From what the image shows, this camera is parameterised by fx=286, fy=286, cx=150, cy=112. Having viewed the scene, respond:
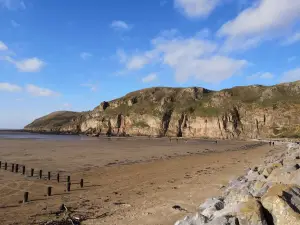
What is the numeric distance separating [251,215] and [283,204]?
0.93 meters

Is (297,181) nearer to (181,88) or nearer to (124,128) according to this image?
(124,128)

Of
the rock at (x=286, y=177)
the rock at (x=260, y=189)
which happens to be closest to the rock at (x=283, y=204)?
the rock at (x=260, y=189)

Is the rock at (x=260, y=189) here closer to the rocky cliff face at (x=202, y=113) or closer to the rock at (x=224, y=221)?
the rock at (x=224, y=221)

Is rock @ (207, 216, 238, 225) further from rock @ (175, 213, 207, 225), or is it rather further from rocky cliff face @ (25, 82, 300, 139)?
rocky cliff face @ (25, 82, 300, 139)

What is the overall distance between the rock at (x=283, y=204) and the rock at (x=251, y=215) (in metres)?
0.35

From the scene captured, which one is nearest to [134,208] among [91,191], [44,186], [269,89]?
[91,191]

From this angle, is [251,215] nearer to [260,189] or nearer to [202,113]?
[260,189]

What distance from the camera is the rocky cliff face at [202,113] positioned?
126 metres

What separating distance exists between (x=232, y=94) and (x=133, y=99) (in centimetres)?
6156

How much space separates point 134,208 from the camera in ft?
45.9

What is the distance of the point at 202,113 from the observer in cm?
14688

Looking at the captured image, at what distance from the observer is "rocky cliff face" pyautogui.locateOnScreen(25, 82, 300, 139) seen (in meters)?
126

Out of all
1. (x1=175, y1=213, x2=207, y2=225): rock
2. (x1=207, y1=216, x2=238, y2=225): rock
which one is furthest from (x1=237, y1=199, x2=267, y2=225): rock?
(x1=175, y1=213, x2=207, y2=225): rock

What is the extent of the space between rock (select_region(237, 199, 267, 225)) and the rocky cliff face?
111 meters
